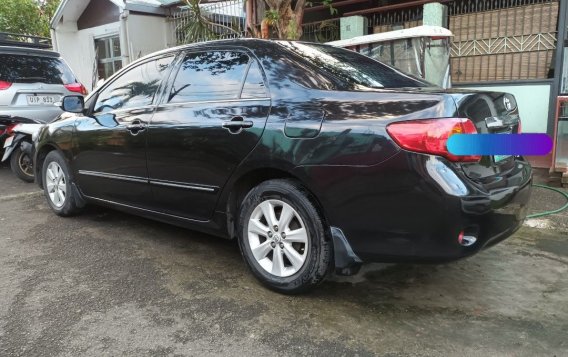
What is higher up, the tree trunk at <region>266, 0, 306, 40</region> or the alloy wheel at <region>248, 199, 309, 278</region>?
the tree trunk at <region>266, 0, 306, 40</region>

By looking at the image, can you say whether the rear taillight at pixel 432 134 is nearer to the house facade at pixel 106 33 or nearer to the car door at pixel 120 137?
the car door at pixel 120 137

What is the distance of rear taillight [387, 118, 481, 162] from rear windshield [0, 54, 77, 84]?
22.2 ft

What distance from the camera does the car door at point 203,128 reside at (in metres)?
3.24

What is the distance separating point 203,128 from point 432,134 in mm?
1590

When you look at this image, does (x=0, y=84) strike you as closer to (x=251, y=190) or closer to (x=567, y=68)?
(x=251, y=190)

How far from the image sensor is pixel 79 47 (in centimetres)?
1323

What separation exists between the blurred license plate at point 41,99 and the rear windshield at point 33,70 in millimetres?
260

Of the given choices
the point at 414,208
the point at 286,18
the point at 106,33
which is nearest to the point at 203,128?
the point at 414,208

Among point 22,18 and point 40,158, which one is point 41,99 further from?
point 22,18

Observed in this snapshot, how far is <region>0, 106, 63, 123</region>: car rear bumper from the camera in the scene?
7.25 m

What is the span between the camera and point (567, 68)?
6430 mm

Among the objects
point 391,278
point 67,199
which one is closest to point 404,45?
point 391,278

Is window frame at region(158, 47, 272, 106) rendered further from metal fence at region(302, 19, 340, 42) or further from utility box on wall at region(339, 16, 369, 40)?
metal fence at region(302, 19, 340, 42)

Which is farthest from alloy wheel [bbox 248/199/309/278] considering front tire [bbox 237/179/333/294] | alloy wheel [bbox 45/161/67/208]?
alloy wheel [bbox 45/161/67/208]
